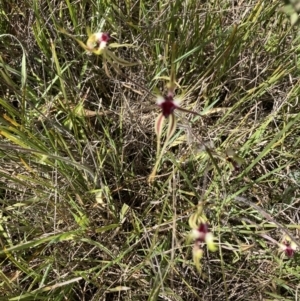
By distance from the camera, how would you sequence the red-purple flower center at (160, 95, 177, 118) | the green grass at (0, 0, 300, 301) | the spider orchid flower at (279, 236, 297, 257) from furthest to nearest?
the green grass at (0, 0, 300, 301), the spider orchid flower at (279, 236, 297, 257), the red-purple flower center at (160, 95, 177, 118)

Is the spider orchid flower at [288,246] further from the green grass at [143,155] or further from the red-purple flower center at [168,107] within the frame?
the red-purple flower center at [168,107]

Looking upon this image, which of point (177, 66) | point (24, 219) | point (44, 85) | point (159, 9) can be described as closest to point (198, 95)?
point (177, 66)

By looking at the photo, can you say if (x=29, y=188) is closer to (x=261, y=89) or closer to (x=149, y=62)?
(x=149, y=62)

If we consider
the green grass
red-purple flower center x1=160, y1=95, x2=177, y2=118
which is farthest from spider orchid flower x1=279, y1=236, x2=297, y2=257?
red-purple flower center x1=160, y1=95, x2=177, y2=118

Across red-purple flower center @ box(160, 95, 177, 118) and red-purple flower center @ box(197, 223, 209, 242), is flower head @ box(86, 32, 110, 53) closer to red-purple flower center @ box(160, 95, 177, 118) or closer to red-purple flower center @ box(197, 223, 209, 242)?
red-purple flower center @ box(160, 95, 177, 118)

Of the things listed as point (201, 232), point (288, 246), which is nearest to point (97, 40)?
point (201, 232)

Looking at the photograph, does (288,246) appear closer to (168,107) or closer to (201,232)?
(201,232)

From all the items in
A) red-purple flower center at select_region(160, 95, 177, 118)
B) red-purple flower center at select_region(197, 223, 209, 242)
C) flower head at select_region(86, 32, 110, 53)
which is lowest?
red-purple flower center at select_region(197, 223, 209, 242)

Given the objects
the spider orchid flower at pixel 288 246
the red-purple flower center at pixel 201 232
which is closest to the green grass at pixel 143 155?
the spider orchid flower at pixel 288 246
